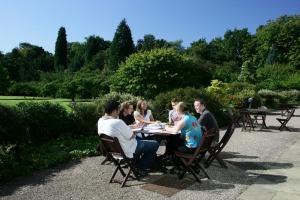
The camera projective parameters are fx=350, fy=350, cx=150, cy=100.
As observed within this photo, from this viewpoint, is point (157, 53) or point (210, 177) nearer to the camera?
point (210, 177)

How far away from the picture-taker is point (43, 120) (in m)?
9.94

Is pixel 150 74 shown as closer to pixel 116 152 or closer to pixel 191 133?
pixel 191 133

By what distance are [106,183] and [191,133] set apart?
1.85 metres

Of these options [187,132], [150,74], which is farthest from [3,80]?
[187,132]

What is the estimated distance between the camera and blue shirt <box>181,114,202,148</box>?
6.70 meters

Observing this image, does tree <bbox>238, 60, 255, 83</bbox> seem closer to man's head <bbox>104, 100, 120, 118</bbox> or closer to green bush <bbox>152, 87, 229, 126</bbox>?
green bush <bbox>152, 87, 229, 126</bbox>

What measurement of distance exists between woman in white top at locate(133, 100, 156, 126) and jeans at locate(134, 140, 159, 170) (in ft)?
5.00

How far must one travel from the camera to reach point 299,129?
14984 millimetres

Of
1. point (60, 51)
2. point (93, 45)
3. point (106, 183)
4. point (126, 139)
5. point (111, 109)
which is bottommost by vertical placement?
point (106, 183)

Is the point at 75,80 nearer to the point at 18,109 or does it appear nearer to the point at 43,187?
the point at 18,109

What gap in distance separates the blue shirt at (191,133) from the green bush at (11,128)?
4170 millimetres

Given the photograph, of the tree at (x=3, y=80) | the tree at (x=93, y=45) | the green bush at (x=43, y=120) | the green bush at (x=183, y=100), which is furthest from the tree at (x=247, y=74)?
the tree at (x=93, y=45)

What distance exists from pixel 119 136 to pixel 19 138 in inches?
137

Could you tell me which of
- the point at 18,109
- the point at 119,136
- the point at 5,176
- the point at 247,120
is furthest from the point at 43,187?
the point at 247,120
